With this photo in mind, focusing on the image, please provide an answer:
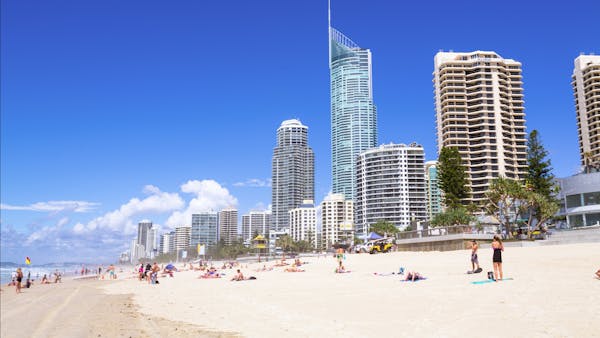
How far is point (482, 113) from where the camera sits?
121000mm

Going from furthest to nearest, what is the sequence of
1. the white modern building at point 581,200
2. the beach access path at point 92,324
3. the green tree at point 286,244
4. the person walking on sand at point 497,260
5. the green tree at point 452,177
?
the green tree at point 286,244 → the green tree at point 452,177 → the white modern building at point 581,200 → the person walking on sand at point 497,260 → the beach access path at point 92,324

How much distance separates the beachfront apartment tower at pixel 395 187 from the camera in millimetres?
171375

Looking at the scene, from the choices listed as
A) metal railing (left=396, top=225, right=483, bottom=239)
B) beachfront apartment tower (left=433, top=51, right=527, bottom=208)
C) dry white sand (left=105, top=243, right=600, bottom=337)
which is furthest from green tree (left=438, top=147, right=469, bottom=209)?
beachfront apartment tower (left=433, top=51, right=527, bottom=208)

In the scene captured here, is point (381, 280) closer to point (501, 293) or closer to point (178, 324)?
point (501, 293)

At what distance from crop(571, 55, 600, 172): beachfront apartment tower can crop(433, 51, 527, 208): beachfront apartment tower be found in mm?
16300

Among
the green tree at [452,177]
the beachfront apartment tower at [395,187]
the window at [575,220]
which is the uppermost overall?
the beachfront apartment tower at [395,187]

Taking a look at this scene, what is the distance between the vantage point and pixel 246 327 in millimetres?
10859

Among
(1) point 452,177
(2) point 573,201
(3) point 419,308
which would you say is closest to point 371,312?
(3) point 419,308

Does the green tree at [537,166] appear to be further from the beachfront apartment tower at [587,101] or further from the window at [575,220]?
the beachfront apartment tower at [587,101]

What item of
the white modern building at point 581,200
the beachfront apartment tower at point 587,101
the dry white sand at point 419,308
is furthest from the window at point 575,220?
the beachfront apartment tower at point 587,101

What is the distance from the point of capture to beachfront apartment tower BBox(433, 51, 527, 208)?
11775cm

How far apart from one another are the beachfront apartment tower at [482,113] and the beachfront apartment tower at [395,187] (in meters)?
44.4

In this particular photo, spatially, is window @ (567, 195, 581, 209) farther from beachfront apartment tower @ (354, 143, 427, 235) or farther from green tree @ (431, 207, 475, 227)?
beachfront apartment tower @ (354, 143, 427, 235)

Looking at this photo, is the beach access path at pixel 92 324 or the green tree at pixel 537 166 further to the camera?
the green tree at pixel 537 166
